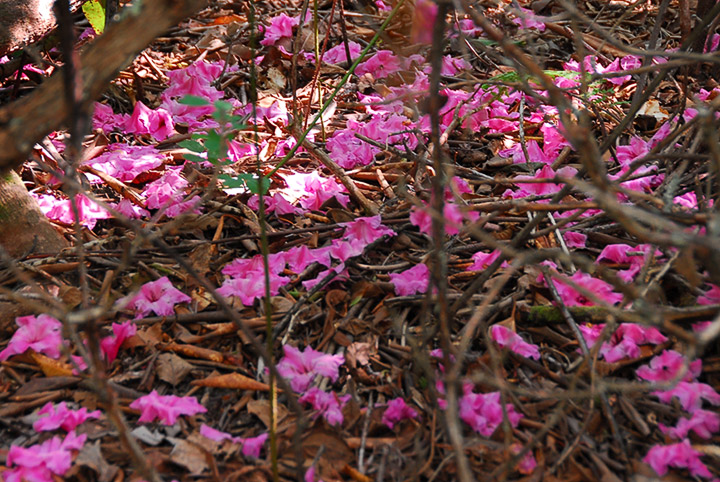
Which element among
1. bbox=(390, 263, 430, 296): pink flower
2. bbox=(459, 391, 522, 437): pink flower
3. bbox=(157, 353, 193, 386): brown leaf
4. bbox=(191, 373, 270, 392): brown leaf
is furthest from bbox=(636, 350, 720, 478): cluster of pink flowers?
bbox=(157, 353, 193, 386): brown leaf

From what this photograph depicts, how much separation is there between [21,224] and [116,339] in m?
0.50

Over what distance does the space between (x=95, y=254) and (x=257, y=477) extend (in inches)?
31.0

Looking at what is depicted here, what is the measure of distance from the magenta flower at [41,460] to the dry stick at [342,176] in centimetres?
96

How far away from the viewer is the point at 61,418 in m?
1.29

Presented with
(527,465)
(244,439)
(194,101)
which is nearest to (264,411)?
(244,439)

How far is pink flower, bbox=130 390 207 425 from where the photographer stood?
4.24 feet

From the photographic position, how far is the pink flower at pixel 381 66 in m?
2.65

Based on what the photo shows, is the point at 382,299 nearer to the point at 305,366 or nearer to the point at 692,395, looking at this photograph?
the point at 305,366

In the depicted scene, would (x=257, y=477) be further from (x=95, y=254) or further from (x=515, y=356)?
(x=95, y=254)

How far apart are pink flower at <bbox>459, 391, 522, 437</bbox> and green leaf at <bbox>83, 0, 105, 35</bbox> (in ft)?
6.00

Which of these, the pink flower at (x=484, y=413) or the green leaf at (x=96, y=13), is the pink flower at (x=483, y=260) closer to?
the pink flower at (x=484, y=413)

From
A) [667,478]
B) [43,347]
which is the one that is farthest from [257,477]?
[667,478]

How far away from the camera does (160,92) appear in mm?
2615

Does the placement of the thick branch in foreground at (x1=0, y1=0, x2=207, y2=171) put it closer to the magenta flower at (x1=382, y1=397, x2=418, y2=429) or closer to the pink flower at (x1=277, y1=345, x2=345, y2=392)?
the pink flower at (x1=277, y1=345, x2=345, y2=392)
